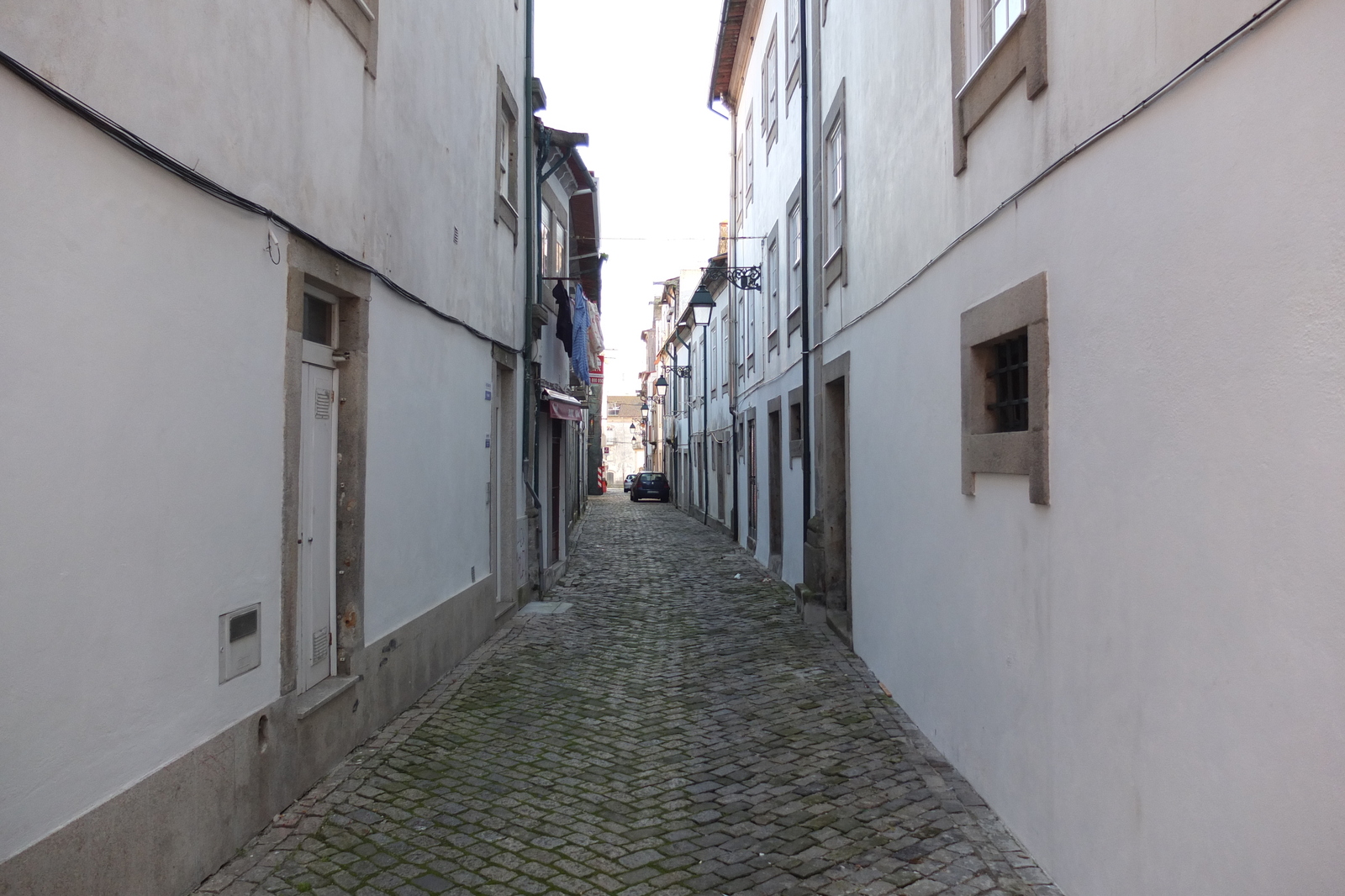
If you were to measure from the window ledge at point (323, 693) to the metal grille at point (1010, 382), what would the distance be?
408cm

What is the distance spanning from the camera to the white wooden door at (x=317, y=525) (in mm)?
5531

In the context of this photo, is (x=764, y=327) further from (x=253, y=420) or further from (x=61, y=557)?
(x=61, y=557)

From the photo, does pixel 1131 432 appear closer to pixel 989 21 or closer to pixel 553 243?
pixel 989 21

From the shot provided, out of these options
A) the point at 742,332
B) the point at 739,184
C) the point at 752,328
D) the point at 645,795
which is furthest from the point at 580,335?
the point at 645,795

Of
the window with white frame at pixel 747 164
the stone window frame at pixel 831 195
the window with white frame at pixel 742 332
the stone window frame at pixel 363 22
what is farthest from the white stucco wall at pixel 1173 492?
the window with white frame at pixel 742 332

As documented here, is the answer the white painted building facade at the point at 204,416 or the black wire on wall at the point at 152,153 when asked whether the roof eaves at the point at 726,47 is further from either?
the black wire on wall at the point at 152,153

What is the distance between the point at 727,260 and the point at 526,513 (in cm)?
1134

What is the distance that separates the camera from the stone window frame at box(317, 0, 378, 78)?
562 centimetres

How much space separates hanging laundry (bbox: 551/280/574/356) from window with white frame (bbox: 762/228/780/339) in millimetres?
3315

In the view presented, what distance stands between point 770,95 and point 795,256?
387 cm

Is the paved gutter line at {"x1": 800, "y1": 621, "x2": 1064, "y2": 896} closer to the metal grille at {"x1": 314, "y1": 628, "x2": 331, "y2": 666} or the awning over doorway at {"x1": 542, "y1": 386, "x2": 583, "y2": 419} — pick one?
the metal grille at {"x1": 314, "y1": 628, "x2": 331, "y2": 666}

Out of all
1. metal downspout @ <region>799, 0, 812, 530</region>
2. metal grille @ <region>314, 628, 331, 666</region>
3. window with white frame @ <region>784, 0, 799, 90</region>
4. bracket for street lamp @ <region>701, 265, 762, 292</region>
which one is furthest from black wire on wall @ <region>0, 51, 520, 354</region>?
bracket for street lamp @ <region>701, 265, 762, 292</region>

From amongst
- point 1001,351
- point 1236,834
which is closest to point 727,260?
point 1001,351

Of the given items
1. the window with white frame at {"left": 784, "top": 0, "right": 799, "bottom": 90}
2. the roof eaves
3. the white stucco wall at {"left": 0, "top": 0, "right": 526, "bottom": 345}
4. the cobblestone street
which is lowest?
the cobblestone street
